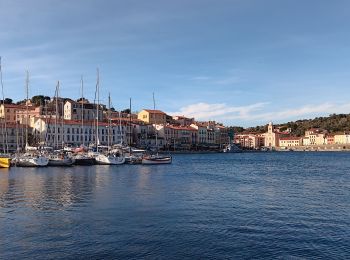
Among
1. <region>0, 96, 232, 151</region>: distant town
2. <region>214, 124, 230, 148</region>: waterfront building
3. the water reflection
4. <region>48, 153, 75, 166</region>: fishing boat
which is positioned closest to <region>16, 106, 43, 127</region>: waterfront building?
<region>0, 96, 232, 151</region>: distant town

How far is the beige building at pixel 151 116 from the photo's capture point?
162m

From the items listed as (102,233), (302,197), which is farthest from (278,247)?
(302,197)

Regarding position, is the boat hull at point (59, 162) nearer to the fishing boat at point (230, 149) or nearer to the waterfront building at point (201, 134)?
the waterfront building at point (201, 134)

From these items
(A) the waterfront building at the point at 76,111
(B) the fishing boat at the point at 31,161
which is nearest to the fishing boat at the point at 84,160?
(B) the fishing boat at the point at 31,161

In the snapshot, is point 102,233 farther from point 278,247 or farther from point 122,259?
point 278,247

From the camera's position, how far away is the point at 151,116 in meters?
163

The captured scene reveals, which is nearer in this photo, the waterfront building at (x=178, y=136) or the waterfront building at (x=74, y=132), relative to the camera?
the waterfront building at (x=74, y=132)

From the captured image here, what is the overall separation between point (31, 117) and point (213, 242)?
4443 inches

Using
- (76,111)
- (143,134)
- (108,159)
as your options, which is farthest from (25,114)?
(108,159)

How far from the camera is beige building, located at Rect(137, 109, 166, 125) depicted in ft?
532

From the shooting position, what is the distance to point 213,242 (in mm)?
17609

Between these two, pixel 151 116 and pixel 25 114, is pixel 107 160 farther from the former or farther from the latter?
pixel 151 116

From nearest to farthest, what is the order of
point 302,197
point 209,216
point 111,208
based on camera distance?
point 209,216 → point 111,208 → point 302,197

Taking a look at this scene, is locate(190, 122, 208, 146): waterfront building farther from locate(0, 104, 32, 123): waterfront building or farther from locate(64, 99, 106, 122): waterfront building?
locate(0, 104, 32, 123): waterfront building
